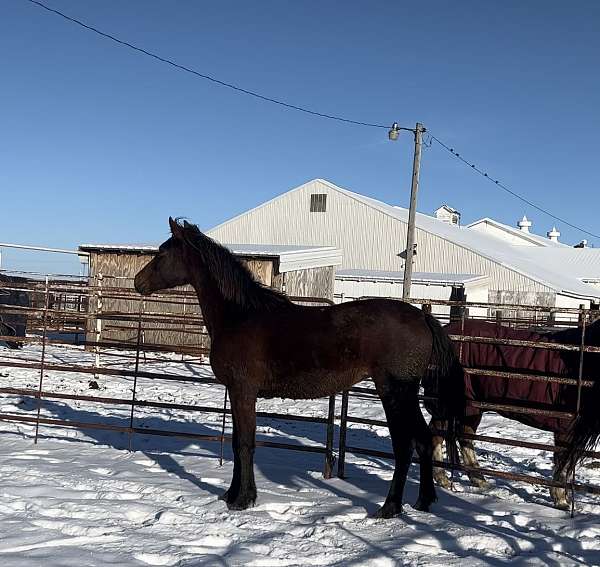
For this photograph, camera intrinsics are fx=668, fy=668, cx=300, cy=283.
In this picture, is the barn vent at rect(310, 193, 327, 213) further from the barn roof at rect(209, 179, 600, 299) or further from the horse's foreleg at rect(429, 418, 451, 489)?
the horse's foreleg at rect(429, 418, 451, 489)

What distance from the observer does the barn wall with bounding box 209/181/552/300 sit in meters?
29.2

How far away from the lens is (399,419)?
4.84 metres

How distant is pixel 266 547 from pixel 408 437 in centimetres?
139

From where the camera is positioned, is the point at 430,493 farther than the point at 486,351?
No

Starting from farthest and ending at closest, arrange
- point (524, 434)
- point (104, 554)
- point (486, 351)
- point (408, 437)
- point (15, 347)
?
point (15, 347), point (524, 434), point (486, 351), point (408, 437), point (104, 554)

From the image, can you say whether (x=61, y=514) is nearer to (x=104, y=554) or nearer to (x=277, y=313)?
(x=104, y=554)

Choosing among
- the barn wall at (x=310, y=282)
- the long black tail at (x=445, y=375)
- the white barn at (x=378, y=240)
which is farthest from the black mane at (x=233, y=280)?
the white barn at (x=378, y=240)

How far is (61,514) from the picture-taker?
14.8 ft

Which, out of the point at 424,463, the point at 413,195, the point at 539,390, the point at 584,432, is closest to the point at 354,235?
the point at 413,195

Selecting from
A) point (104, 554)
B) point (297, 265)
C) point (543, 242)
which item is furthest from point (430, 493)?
point (543, 242)

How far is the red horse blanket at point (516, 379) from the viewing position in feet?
18.0

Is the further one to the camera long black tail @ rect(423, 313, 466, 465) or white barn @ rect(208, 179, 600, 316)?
white barn @ rect(208, 179, 600, 316)

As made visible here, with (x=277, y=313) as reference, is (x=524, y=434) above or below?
below

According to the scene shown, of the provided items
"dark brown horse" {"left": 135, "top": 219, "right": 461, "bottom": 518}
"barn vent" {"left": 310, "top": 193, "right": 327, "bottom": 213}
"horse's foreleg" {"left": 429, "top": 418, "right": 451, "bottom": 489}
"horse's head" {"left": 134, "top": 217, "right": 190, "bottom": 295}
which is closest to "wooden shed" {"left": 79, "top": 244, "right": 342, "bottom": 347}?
"horse's head" {"left": 134, "top": 217, "right": 190, "bottom": 295}
